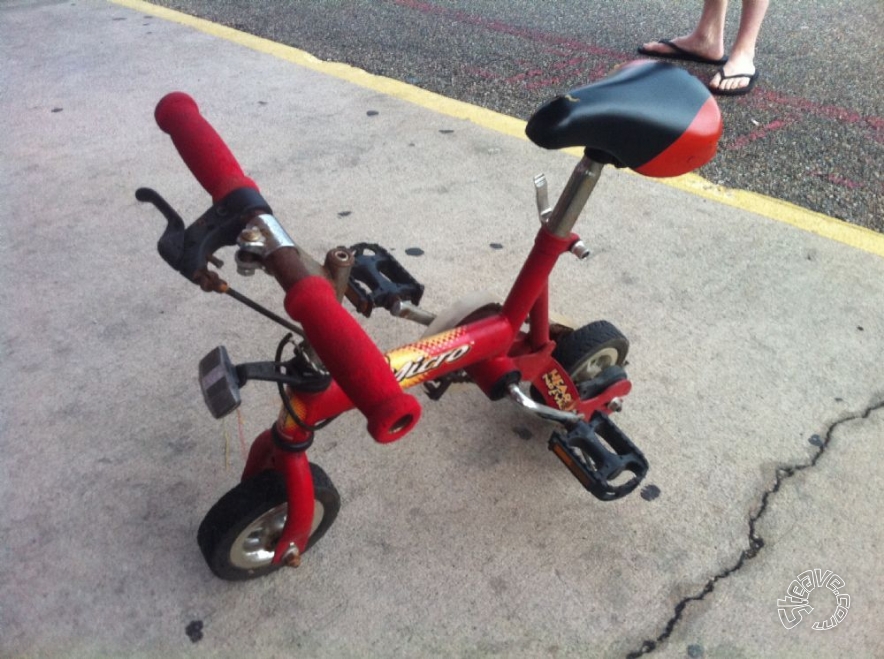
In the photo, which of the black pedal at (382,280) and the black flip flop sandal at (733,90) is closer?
the black pedal at (382,280)

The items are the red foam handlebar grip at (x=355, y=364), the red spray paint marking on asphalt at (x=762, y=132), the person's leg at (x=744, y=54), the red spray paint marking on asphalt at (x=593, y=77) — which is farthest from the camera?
the person's leg at (x=744, y=54)

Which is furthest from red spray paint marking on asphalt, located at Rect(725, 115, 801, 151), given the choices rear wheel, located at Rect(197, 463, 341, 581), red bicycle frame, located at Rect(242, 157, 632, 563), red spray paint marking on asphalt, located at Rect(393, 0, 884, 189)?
rear wheel, located at Rect(197, 463, 341, 581)

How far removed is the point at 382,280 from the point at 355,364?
60cm

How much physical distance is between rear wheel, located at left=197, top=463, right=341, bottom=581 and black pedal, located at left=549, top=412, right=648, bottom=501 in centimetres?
50

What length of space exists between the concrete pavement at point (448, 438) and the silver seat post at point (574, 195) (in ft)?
2.07

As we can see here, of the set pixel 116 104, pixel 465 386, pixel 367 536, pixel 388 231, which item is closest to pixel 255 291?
pixel 388 231

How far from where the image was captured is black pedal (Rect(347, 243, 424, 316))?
131 centimetres

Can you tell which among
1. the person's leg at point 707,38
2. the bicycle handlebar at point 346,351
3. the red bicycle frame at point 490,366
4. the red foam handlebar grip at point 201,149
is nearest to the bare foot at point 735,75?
the person's leg at point 707,38

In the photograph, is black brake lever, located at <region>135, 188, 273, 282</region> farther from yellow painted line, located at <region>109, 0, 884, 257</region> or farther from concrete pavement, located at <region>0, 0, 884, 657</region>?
yellow painted line, located at <region>109, 0, 884, 257</region>

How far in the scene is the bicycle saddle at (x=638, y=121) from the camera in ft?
4.26

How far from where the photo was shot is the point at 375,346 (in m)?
0.75

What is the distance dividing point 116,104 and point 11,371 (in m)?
1.81

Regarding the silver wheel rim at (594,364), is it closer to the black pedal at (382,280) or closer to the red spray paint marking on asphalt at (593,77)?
the black pedal at (382,280)

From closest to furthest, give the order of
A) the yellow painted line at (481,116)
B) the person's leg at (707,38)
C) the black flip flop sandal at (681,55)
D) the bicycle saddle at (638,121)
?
the bicycle saddle at (638,121), the yellow painted line at (481,116), the person's leg at (707,38), the black flip flop sandal at (681,55)
